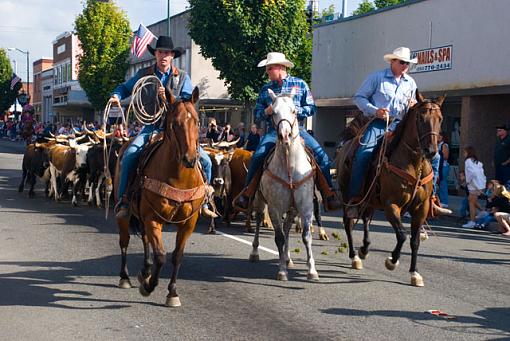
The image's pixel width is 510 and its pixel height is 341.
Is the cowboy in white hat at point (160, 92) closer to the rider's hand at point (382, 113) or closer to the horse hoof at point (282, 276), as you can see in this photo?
the horse hoof at point (282, 276)

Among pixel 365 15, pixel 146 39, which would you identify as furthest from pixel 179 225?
pixel 146 39

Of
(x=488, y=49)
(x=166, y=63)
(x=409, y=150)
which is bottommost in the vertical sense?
(x=409, y=150)

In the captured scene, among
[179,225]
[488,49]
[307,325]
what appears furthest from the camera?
[488,49]

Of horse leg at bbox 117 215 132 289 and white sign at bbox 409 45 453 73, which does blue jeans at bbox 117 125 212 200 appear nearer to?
horse leg at bbox 117 215 132 289

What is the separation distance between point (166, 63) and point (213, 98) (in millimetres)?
32609

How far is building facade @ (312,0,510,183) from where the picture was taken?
19.5 meters

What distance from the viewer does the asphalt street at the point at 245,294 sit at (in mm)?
6324

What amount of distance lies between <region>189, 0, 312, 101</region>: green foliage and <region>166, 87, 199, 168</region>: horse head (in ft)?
64.7

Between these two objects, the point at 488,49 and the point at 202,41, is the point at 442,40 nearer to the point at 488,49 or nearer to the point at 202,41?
the point at 488,49

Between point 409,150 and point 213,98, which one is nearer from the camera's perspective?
point 409,150

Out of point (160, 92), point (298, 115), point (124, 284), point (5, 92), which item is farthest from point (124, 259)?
point (5, 92)

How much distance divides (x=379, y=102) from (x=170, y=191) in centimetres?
365

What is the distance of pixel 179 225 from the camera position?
7285 mm

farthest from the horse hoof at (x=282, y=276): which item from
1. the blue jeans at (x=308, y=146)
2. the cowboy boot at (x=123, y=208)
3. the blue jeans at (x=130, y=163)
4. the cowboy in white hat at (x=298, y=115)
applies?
the cowboy boot at (x=123, y=208)
